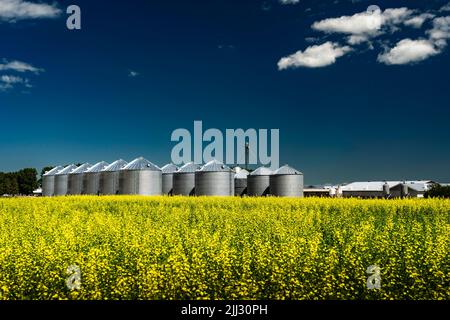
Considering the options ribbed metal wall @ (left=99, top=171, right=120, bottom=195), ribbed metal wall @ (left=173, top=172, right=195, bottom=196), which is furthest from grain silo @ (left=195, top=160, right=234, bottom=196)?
ribbed metal wall @ (left=99, top=171, right=120, bottom=195)

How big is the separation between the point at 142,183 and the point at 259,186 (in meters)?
16.6

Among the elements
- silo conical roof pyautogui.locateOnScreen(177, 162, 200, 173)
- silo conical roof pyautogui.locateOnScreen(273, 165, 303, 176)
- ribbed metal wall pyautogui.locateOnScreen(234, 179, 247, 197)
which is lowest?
ribbed metal wall pyautogui.locateOnScreen(234, 179, 247, 197)

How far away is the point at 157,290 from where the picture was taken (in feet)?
25.8

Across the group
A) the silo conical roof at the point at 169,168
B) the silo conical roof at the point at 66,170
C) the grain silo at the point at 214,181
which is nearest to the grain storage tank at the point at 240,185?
the grain silo at the point at 214,181

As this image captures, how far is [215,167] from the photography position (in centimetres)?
5472

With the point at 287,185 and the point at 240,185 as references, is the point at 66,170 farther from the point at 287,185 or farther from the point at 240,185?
the point at 287,185

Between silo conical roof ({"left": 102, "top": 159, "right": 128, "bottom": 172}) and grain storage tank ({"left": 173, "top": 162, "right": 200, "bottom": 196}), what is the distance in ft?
27.4

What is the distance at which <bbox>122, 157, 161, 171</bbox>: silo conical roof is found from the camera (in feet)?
185

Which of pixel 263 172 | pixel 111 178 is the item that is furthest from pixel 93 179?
pixel 263 172

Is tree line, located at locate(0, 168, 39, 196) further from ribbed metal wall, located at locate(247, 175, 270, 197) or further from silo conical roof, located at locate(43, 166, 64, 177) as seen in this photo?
ribbed metal wall, located at locate(247, 175, 270, 197)

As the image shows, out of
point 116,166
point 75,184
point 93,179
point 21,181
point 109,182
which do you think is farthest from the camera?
point 21,181

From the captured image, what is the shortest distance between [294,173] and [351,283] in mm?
47432
